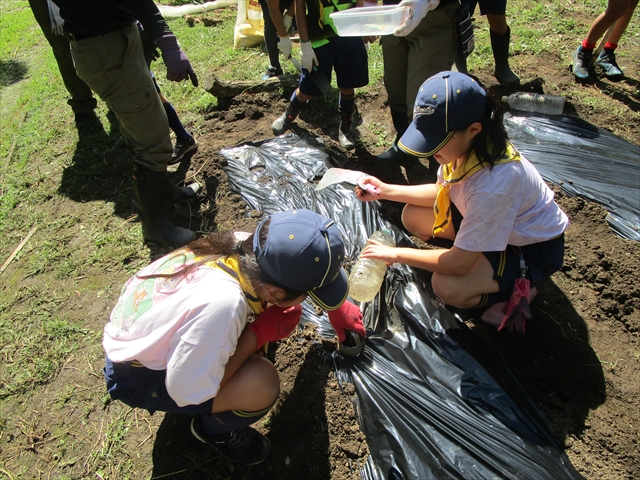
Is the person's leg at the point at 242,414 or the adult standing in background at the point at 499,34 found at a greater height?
the adult standing in background at the point at 499,34

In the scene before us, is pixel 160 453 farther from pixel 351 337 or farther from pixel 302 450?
pixel 351 337

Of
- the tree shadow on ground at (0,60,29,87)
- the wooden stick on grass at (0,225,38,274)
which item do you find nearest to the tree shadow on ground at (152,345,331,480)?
the wooden stick on grass at (0,225,38,274)

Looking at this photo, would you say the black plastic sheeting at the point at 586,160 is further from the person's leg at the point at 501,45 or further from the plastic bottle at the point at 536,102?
the person's leg at the point at 501,45

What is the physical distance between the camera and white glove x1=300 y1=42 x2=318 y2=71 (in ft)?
10.0

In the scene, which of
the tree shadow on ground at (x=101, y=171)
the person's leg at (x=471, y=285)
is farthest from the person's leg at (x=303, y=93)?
the person's leg at (x=471, y=285)

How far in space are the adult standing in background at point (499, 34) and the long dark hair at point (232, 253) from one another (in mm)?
2812

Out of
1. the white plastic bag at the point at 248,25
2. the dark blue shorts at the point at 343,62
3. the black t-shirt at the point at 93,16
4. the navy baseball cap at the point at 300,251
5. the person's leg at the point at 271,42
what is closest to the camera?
the navy baseball cap at the point at 300,251

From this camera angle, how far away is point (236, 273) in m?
1.46

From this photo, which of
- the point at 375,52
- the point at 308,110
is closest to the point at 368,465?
the point at 308,110

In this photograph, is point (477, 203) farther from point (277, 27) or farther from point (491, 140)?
point (277, 27)

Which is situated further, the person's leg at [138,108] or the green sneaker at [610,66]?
the green sneaker at [610,66]

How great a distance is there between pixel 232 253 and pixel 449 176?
3.39ft

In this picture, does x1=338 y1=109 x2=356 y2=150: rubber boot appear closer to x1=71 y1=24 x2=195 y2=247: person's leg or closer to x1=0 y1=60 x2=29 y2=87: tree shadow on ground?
x1=71 y1=24 x2=195 y2=247: person's leg

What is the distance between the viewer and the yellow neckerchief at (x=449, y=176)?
68.7 inches
